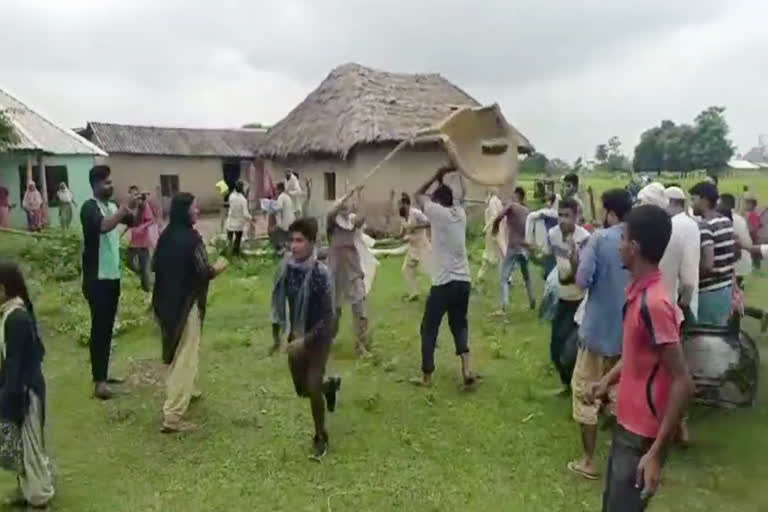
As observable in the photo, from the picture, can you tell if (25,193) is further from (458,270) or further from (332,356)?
(458,270)

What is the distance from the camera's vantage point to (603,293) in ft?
15.8

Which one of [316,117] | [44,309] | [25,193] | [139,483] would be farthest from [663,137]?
[139,483]

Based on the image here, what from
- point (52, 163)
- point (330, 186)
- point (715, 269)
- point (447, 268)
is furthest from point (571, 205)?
point (52, 163)

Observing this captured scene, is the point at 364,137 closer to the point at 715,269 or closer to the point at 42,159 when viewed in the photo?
the point at 42,159

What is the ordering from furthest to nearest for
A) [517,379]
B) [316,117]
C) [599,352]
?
[316,117] < [517,379] < [599,352]

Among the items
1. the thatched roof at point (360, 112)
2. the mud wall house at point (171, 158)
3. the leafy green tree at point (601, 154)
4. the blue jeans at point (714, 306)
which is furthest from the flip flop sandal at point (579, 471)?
the leafy green tree at point (601, 154)

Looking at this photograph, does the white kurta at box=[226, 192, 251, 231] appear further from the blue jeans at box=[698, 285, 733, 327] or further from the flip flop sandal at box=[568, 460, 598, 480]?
the flip flop sandal at box=[568, 460, 598, 480]

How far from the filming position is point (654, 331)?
116 inches

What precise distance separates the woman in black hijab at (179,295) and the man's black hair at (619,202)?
9.08 ft

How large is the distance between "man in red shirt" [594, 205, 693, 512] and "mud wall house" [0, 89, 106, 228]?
19.2m

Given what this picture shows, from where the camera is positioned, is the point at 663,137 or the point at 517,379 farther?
the point at 663,137

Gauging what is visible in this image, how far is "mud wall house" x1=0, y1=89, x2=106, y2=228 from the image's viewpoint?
20.9 m

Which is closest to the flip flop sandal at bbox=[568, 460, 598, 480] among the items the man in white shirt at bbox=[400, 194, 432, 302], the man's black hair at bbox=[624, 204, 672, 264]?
the man's black hair at bbox=[624, 204, 672, 264]

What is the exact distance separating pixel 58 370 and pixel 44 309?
2.74m
